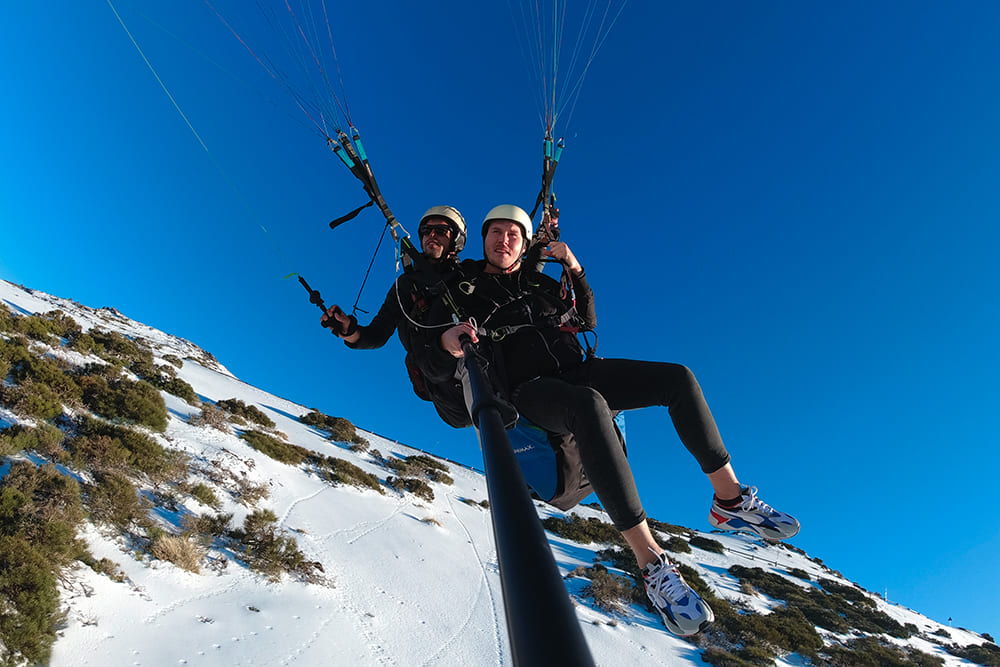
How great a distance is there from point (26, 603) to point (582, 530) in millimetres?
14354

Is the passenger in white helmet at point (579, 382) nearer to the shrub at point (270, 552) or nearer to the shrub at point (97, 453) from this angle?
the shrub at point (270, 552)

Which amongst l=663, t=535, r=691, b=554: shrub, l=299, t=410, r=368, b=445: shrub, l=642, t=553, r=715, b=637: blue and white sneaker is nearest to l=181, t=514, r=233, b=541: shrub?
l=642, t=553, r=715, b=637: blue and white sneaker

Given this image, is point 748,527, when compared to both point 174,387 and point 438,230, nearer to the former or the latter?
point 438,230

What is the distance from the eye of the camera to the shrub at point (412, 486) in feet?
47.3

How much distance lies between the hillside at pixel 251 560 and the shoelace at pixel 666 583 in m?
4.59

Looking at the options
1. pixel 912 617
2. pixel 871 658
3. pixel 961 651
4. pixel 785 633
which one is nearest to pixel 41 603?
pixel 785 633

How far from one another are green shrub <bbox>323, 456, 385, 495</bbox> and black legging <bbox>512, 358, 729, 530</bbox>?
1066 cm

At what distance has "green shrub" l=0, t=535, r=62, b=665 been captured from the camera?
14.5 ft

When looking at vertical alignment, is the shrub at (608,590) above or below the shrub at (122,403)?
below

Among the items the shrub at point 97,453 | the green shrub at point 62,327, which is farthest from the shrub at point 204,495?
the green shrub at point 62,327

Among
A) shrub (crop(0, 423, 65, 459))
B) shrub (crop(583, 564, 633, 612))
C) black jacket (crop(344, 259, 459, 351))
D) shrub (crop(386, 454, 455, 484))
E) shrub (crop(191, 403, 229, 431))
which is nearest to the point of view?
black jacket (crop(344, 259, 459, 351))

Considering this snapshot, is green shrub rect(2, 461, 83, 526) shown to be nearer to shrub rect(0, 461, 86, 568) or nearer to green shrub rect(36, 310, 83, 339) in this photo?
shrub rect(0, 461, 86, 568)

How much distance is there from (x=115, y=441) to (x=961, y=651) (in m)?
23.9

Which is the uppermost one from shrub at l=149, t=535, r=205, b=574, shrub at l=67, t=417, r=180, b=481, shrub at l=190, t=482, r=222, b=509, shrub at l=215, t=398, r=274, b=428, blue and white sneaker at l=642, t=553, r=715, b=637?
shrub at l=215, t=398, r=274, b=428
